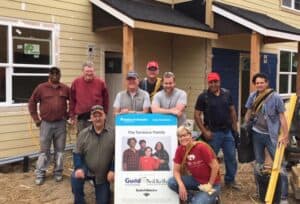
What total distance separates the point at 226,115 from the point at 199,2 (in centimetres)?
601

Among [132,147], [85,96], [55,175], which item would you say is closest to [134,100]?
[132,147]

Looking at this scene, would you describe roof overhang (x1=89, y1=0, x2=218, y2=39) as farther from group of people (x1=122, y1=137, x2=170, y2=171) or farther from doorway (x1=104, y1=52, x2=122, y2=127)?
group of people (x1=122, y1=137, x2=170, y2=171)

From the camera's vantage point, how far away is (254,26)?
9688 millimetres

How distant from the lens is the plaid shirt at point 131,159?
4.93 meters

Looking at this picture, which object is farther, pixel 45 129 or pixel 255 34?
pixel 255 34

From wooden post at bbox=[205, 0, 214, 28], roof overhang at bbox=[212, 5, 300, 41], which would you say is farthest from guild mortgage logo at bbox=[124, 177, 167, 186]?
wooden post at bbox=[205, 0, 214, 28]

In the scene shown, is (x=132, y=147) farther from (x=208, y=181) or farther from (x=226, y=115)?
(x=226, y=115)

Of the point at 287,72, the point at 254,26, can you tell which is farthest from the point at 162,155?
the point at 287,72

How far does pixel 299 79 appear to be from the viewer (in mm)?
11750

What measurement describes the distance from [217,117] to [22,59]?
13.8ft

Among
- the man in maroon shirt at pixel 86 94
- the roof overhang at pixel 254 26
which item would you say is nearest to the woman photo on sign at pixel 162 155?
the man in maroon shirt at pixel 86 94

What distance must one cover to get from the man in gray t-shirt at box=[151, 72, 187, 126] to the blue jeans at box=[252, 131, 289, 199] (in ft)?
3.50

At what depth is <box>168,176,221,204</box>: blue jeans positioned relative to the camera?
457cm

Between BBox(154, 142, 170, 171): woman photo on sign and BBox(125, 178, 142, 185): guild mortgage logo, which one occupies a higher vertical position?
BBox(154, 142, 170, 171): woman photo on sign
